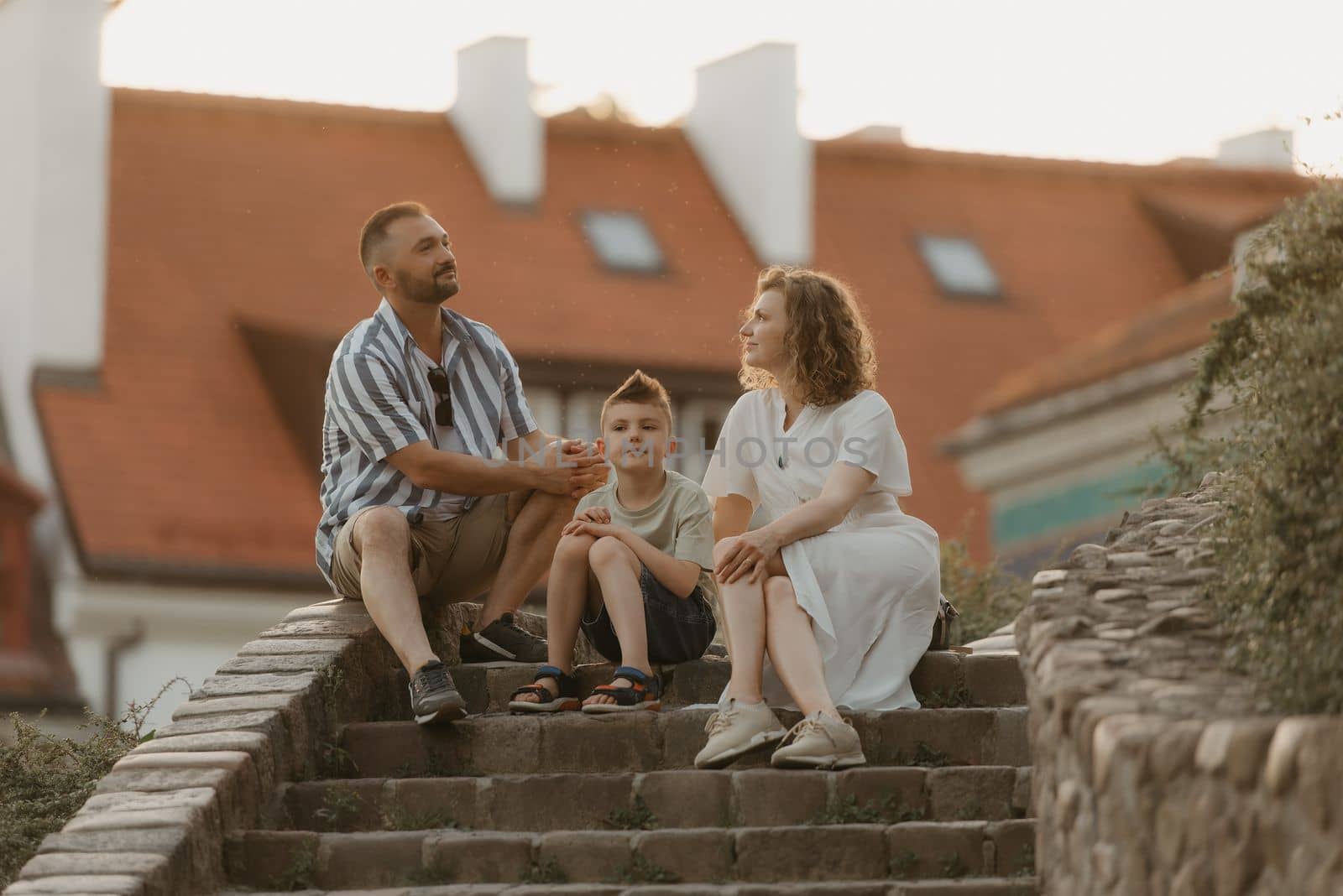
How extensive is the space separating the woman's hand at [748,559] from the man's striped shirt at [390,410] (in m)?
1.20

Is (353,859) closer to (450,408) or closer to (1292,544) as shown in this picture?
(450,408)

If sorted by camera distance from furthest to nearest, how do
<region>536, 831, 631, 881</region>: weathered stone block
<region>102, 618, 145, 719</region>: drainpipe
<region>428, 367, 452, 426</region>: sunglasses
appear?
<region>102, 618, 145, 719</region>: drainpipe
<region>428, 367, 452, 426</region>: sunglasses
<region>536, 831, 631, 881</region>: weathered stone block

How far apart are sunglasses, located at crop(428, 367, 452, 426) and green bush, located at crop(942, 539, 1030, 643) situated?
12.5ft

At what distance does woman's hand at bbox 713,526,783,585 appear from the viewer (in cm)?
729

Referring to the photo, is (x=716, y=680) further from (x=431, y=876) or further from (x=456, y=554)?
(x=431, y=876)

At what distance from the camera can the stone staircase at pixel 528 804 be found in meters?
6.64

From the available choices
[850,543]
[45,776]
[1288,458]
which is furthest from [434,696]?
[1288,458]

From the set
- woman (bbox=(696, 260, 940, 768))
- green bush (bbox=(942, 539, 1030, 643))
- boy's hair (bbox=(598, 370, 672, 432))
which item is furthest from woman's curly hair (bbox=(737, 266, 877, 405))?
green bush (bbox=(942, 539, 1030, 643))

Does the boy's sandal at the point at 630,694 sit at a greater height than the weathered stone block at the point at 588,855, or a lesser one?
greater

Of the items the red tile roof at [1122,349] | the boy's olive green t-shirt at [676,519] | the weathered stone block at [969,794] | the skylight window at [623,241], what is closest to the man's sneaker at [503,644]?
the boy's olive green t-shirt at [676,519]

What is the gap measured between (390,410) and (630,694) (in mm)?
1200

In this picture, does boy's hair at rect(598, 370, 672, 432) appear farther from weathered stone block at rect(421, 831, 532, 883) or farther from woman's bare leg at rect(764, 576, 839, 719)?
weathered stone block at rect(421, 831, 532, 883)

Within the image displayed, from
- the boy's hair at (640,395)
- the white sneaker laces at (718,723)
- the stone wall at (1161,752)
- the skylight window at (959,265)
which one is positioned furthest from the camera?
the skylight window at (959,265)

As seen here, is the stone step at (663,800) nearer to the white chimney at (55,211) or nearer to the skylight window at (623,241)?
the white chimney at (55,211)
